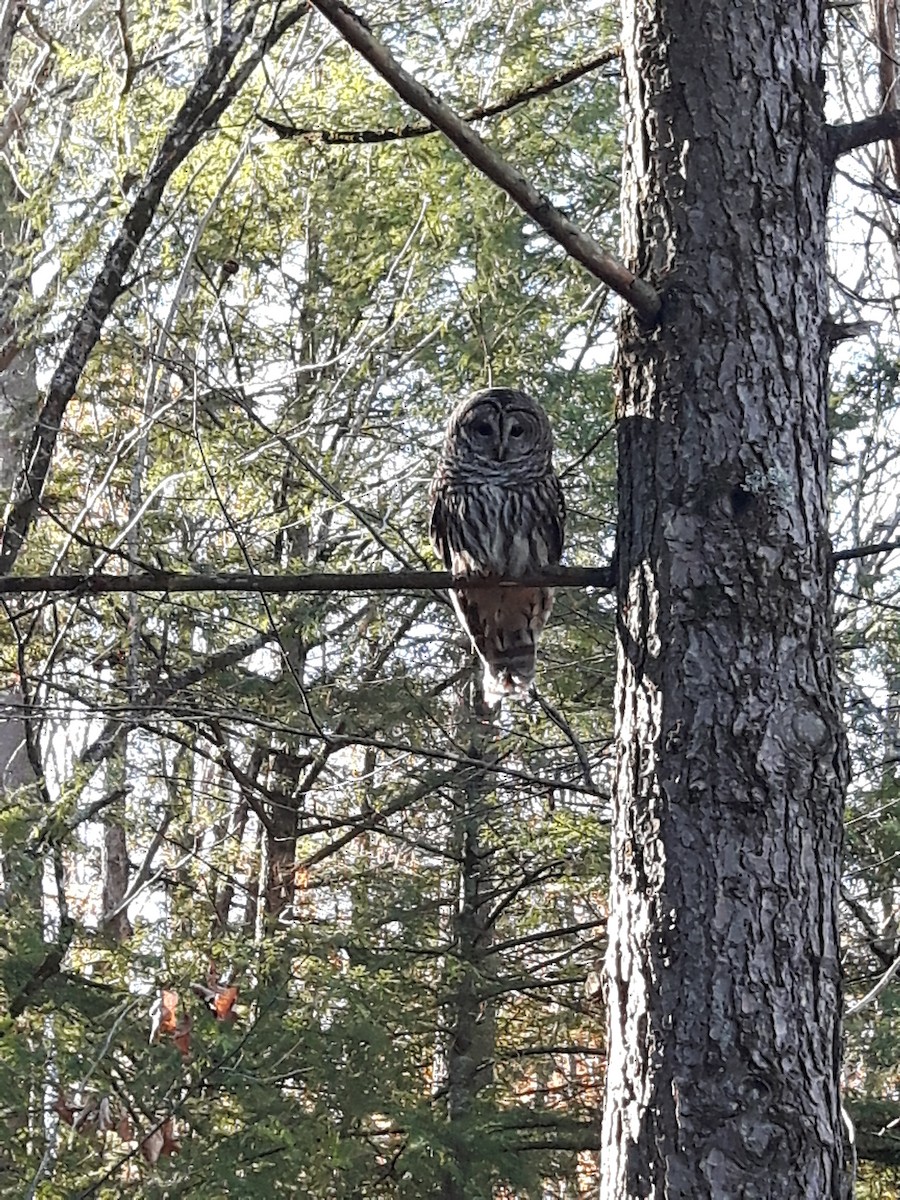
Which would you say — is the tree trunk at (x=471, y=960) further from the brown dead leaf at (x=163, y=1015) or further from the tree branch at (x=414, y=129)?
the tree branch at (x=414, y=129)

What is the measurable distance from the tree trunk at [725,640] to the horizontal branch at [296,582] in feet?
0.56

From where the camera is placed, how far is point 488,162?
2.38 meters

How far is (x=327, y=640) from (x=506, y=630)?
2.62 m

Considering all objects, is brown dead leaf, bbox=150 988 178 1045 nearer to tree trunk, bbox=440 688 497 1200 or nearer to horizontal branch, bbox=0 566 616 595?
tree trunk, bbox=440 688 497 1200

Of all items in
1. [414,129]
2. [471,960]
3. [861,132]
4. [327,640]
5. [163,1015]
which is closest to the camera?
[861,132]

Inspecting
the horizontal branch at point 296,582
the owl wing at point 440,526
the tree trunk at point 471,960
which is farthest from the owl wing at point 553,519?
the horizontal branch at point 296,582

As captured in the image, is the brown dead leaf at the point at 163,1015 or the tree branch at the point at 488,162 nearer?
the tree branch at the point at 488,162

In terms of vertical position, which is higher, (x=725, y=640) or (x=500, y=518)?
(x=500, y=518)

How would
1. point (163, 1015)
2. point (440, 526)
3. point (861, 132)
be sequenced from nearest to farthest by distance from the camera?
point (861, 132) → point (440, 526) → point (163, 1015)

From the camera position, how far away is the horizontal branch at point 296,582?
2.57m

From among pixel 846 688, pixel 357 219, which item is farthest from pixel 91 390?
pixel 846 688

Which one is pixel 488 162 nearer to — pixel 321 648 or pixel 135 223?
pixel 135 223

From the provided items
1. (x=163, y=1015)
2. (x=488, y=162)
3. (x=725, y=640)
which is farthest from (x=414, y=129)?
(x=163, y=1015)

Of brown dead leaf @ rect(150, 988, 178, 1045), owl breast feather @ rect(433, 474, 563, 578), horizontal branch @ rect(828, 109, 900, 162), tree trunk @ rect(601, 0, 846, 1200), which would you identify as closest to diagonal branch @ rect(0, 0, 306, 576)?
owl breast feather @ rect(433, 474, 563, 578)
